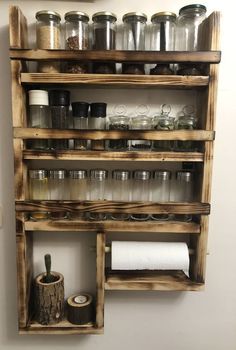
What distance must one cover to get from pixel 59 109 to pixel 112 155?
0.21 metres

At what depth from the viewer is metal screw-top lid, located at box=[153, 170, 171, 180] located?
3.00 ft

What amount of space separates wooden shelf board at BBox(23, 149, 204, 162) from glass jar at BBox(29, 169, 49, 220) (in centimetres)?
7

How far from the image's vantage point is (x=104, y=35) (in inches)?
33.2

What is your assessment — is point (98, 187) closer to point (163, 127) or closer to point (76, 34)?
point (163, 127)

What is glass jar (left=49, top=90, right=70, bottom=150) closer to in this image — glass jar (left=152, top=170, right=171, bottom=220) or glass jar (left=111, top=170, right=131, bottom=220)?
glass jar (left=111, top=170, right=131, bottom=220)

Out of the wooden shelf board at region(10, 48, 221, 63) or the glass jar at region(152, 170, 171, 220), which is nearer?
the wooden shelf board at region(10, 48, 221, 63)

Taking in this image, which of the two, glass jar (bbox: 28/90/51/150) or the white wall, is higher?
glass jar (bbox: 28/90/51/150)

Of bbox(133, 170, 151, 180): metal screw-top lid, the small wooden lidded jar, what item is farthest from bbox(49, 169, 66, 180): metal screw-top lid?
the small wooden lidded jar

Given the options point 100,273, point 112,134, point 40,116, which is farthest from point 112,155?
point 100,273

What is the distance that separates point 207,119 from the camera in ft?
2.80

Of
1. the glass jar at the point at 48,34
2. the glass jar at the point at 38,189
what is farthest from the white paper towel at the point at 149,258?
the glass jar at the point at 48,34

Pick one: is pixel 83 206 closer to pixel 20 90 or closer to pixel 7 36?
pixel 20 90

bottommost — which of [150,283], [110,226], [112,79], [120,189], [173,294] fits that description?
[173,294]

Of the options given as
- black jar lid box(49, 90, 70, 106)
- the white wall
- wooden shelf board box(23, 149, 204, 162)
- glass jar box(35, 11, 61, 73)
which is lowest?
the white wall
